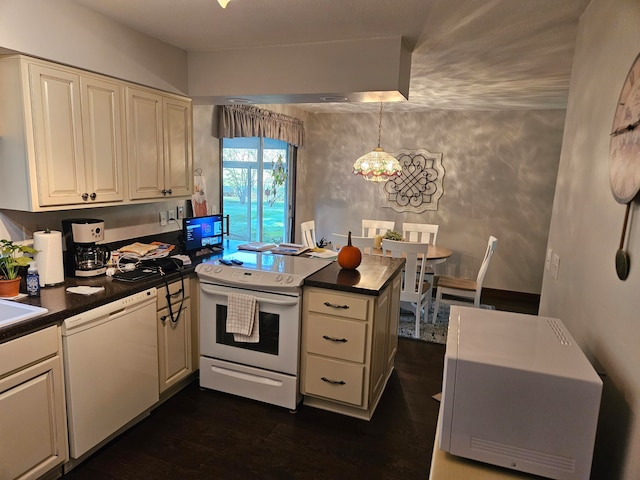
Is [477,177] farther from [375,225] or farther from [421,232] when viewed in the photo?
[375,225]

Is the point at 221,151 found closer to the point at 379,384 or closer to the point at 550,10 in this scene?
the point at 379,384

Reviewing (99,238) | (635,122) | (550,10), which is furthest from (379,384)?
(550,10)

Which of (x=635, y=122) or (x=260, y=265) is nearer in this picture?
(x=635, y=122)

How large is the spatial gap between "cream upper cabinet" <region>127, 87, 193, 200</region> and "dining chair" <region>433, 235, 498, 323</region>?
2.76 metres

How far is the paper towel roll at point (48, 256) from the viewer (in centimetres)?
215

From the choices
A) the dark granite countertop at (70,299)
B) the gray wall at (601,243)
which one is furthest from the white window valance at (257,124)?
the gray wall at (601,243)

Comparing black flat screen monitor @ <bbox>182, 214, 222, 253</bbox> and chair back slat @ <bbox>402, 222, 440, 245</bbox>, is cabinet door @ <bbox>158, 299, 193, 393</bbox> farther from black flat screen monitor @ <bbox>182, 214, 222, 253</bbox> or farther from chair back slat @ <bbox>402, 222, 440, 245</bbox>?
chair back slat @ <bbox>402, 222, 440, 245</bbox>

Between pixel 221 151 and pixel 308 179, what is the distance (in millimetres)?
2256

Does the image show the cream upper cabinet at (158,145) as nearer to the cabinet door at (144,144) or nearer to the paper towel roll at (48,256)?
the cabinet door at (144,144)

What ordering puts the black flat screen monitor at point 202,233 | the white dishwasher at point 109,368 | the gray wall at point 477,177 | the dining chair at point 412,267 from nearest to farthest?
the white dishwasher at point 109,368 → the black flat screen monitor at point 202,233 → the dining chair at point 412,267 → the gray wall at point 477,177

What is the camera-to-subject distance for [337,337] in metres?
2.57

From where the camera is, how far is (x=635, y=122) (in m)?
1.16

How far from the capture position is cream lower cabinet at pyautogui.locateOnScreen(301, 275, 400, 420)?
8.25ft

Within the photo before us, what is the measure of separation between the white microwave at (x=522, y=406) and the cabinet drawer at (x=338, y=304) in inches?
46.3
